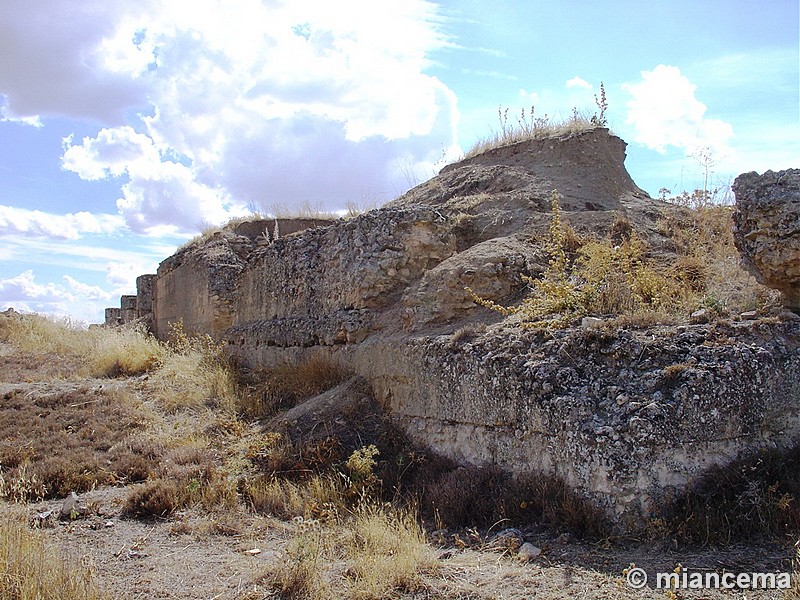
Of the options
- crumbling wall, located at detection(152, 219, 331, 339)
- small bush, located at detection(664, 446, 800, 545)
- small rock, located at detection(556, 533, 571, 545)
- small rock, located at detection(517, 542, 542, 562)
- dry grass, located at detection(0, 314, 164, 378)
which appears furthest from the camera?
crumbling wall, located at detection(152, 219, 331, 339)

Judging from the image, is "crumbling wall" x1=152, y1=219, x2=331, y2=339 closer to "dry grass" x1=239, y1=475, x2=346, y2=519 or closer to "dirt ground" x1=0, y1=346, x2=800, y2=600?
"dry grass" x1=239, y1=475, x2=346, y2=519

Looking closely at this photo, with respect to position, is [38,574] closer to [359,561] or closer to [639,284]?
[359,561]

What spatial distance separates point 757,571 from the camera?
3.88m

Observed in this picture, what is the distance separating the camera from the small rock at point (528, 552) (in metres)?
4.37

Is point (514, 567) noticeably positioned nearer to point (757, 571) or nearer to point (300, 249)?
point (757, 571)

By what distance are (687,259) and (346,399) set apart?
3.95m

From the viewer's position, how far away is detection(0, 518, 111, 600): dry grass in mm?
4004

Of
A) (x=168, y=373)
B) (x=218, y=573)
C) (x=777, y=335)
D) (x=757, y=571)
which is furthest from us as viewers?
(x=168, y=373)

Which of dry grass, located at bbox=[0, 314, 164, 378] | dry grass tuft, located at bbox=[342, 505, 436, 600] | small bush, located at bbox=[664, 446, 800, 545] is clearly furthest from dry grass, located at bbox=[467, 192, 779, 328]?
dry grass, located at bbox=[0, 314, 164, 378]

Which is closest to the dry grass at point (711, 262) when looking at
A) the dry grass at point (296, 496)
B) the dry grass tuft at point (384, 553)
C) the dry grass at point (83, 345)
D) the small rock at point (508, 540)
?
the small rock at point (508, 540)

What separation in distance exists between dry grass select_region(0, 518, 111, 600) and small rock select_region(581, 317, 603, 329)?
3.95 meters

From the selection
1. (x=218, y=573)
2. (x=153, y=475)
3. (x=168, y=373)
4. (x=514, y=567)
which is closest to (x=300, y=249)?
(x=168, y=373)

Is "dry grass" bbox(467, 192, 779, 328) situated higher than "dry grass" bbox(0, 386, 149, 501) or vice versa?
"dry grass" bbox(467, 192, 779, 328)

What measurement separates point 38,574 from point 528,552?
312cm
